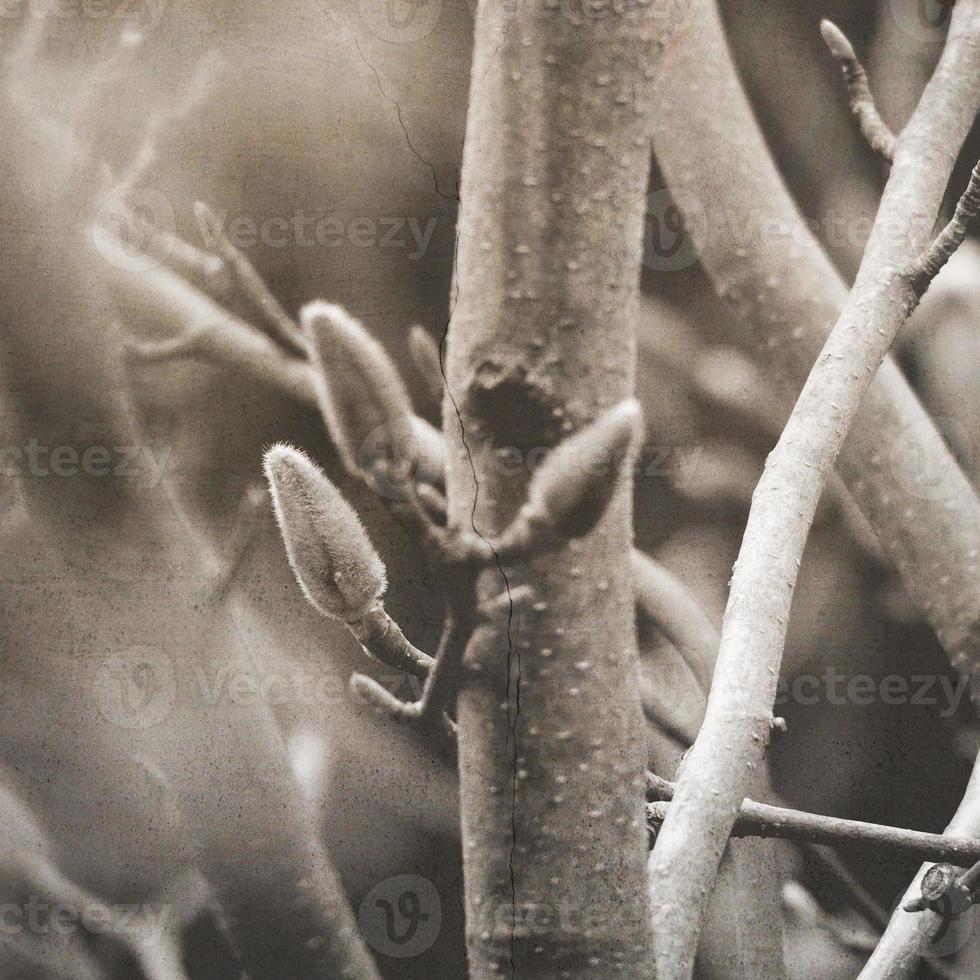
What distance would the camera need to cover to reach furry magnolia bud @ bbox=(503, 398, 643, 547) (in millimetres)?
1006

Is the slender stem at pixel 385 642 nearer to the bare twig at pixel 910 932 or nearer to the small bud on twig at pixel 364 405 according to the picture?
the small bud on twig at pixel 364 405

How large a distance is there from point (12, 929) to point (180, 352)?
102cm

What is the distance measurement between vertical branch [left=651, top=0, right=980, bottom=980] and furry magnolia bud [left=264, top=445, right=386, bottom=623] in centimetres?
60

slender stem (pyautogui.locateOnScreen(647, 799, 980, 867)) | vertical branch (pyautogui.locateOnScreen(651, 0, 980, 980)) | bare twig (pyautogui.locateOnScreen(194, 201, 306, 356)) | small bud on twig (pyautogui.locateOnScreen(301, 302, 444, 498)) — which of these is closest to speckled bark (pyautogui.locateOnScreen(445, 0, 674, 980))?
vertical branch (pyautogui.locateOnScreen(651, 0, 980, 980))

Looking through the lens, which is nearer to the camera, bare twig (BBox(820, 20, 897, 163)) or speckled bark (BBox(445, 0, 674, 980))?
speckled bark (BBox(445, 0, 674, 980))

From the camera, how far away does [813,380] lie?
5.20ft

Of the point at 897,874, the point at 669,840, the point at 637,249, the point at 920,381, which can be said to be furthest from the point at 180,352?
the point at 897,874

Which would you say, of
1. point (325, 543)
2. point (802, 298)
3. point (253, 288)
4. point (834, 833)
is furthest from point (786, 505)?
point (253, 288)

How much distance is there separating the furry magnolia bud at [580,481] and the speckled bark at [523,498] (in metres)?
0.16

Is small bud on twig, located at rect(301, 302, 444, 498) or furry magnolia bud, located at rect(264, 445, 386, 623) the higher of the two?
small bud on twig, located at rect(301, 302, 444, 498)

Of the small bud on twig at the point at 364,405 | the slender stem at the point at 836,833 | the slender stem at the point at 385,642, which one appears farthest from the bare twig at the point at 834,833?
the small bud on twig at the point at 364,405

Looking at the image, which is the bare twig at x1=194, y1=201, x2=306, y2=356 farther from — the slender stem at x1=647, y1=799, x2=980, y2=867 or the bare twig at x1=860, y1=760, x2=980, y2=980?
the bare twig at x1=860, y1=760, x2=980, y2=980

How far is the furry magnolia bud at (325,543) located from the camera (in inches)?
43.9

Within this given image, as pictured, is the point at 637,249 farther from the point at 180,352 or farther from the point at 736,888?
the point at 736,888
